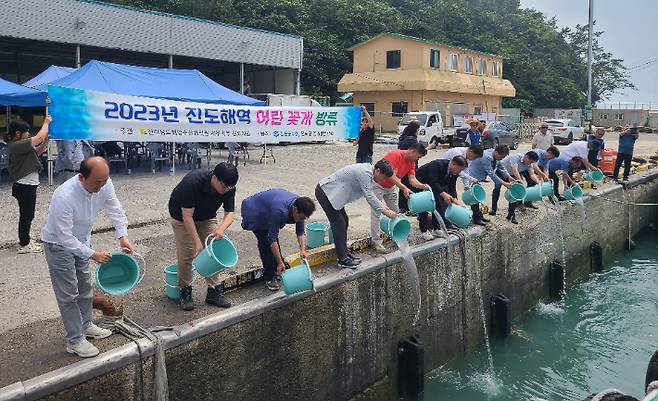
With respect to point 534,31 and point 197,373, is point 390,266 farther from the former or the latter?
point 534,31

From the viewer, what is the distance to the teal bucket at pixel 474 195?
817cm

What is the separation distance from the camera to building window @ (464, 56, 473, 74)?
3522cm

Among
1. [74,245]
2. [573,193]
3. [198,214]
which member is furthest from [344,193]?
[573,193]

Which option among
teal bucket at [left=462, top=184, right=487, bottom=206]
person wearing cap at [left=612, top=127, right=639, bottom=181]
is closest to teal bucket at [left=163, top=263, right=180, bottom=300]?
teal bucket at [left=462, top=184, right=487, bottom=206]

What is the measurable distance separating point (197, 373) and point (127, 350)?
68 cm

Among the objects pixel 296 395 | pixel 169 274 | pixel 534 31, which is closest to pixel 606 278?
pixel 296 395

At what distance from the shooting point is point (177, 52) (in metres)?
23.4

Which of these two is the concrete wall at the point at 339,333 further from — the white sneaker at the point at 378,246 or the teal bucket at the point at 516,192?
the teal bucket at the point at 516,192

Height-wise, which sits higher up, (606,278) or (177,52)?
(177,52)

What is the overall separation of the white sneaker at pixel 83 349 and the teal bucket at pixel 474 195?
5762 millimetres

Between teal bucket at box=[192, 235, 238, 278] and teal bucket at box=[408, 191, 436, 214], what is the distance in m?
2.54

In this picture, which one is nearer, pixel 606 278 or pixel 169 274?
pixel 169 274

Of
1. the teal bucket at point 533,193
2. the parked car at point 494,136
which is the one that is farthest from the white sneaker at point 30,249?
the parked car at point 494,136

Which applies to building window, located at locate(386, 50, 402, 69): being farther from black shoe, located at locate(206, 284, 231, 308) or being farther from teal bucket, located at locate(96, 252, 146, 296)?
teal bucket, located at locate(96, 252, 146, 296)
